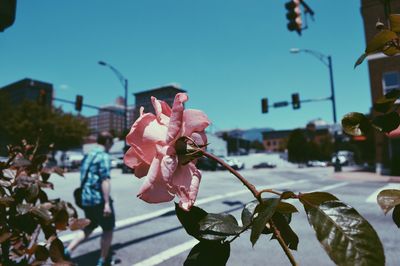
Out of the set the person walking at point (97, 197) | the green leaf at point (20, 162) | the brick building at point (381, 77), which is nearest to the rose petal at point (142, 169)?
the green leaf at point (20, 162)

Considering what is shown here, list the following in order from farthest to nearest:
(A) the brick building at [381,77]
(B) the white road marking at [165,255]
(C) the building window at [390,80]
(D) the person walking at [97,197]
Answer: (A) the brick building at [381,77], (C) the building window at [390,80], (B) the white road marking at [165,255], (D) the person walking at [97,197]

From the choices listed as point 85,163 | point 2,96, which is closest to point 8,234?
point 85,163

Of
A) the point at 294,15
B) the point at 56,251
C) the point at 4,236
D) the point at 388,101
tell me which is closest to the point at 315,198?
the point at 388,101

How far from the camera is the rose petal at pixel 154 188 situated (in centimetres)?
57

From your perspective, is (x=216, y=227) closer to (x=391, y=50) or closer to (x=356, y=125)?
(x=356, y=125)

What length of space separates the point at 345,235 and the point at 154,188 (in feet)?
1.10

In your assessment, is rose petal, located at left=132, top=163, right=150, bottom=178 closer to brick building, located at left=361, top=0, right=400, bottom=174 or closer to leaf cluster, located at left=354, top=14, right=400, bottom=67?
leaf cluster, located at left=354, top=14, right=400, bottom=67

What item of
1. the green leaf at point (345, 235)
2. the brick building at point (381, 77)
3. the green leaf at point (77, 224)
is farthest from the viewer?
the brick building at point (381, 77)

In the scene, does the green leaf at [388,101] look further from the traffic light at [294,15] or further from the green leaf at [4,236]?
the traffic light at [294,15]

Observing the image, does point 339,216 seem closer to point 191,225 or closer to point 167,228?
point 191,225

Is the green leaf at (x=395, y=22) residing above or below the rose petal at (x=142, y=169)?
above

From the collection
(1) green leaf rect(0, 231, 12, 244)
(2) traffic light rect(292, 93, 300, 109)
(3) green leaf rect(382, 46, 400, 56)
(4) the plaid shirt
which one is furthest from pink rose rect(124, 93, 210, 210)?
(2) traffic light rect(292, 93, 300, 109)

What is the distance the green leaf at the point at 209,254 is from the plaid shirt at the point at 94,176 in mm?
3925

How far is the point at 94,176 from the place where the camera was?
4.30 metres
